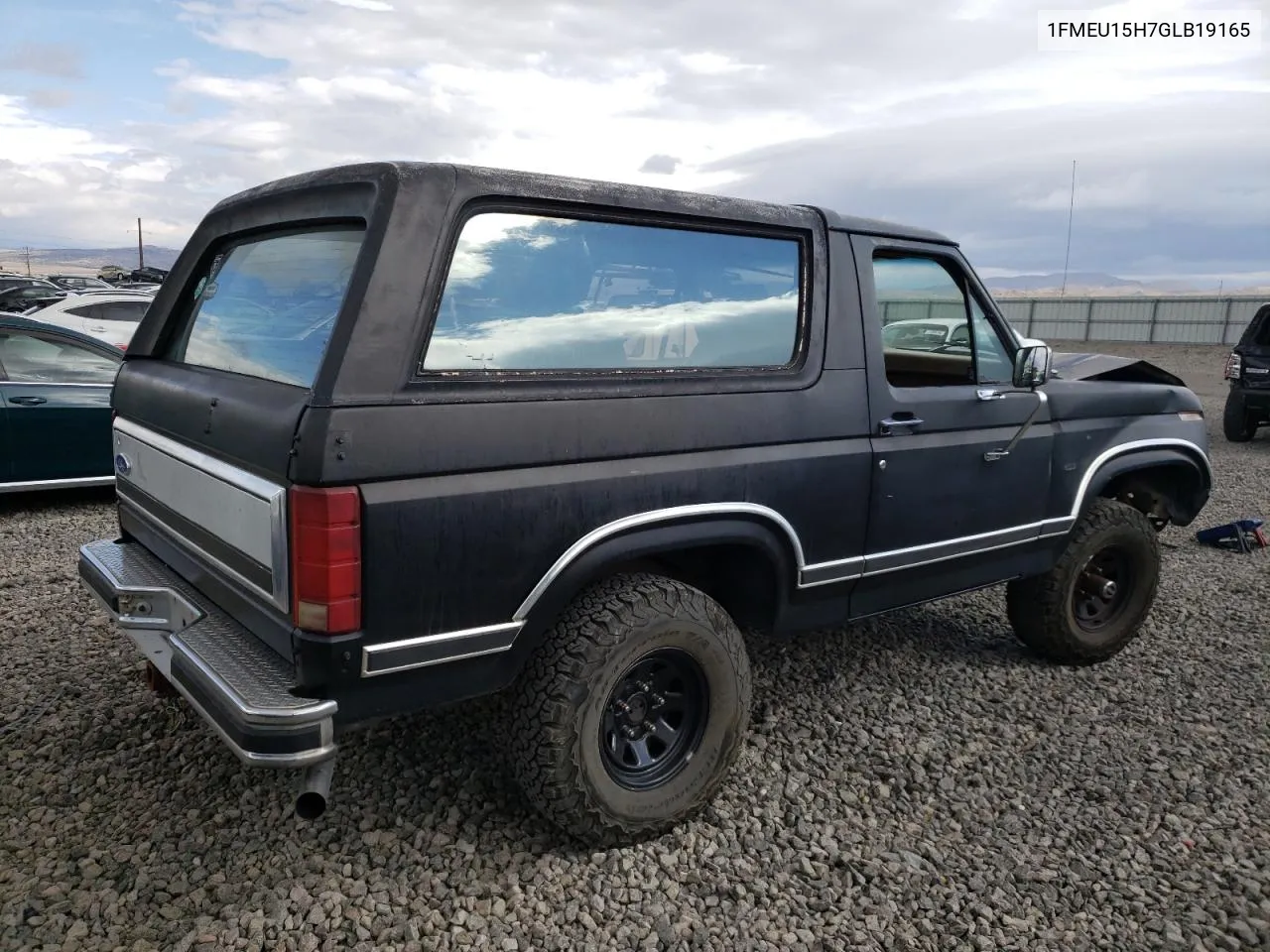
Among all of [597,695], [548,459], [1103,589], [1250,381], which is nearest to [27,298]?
[548,459]

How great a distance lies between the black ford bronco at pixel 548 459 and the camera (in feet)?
7.59

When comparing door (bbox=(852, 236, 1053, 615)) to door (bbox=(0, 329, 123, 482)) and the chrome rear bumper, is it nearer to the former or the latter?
the chrome rear bumper

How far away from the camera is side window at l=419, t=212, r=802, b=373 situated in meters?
2.55

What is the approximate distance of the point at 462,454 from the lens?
2.40m

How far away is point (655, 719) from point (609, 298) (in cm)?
135

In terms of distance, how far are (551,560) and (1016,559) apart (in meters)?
2.36

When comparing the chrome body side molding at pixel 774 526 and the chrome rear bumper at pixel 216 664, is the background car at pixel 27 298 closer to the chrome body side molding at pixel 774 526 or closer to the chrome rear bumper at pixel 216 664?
the chrome rear bumper at pixel 216 664

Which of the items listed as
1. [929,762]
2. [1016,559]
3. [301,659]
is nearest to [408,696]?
[301,659]

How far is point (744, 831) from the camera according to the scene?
3.01 metres

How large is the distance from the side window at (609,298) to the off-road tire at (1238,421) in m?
11.0

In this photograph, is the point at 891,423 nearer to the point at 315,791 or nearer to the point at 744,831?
the point at 744,831

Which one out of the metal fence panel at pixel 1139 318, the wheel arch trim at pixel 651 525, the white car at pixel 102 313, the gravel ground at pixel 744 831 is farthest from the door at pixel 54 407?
the metal fence panel at pixel 1139 318

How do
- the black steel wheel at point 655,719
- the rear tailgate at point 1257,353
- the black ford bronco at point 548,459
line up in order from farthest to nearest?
the rear tailgate at point 1257,353, the black steel wheel at point 655,719, the black ford bronco at point 548,459

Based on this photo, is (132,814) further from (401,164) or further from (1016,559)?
(1016,559)
